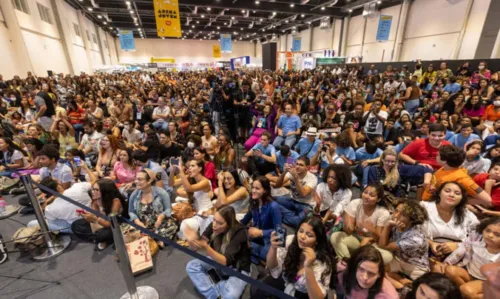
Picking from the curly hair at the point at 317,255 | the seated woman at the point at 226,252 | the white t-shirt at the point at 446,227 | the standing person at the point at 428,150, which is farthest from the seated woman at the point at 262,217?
the standing person at the point at 428,150

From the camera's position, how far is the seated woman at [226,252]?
2.03 metres

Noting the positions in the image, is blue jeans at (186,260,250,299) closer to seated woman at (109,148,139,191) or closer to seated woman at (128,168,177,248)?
seated woman at (128,168,177,248)

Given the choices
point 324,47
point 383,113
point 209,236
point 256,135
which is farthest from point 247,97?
point 324,47

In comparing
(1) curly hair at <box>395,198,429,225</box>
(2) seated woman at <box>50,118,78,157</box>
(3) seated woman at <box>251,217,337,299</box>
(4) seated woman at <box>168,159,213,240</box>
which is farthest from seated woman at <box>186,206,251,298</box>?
(2) seated woman at <box>50,118,78,157</box>

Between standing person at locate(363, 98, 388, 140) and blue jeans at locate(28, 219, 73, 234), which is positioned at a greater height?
standing person at locate(363, 98, 388, 140)

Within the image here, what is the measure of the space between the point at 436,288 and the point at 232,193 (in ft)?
6.68

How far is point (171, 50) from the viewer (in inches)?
1412

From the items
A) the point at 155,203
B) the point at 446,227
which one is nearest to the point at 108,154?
the point at 155,203

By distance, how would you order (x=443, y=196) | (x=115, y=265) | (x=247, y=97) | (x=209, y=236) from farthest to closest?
(x=247, y=97), (x=115, y=265), (x=209, y=236), (x=443, y=196)

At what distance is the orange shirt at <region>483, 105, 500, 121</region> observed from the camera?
5.27 m

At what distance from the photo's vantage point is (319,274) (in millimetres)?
1805

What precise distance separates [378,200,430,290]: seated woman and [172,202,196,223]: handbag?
2.40 m

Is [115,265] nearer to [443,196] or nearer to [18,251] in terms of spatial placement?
[18,251]

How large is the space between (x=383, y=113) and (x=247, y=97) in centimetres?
343
